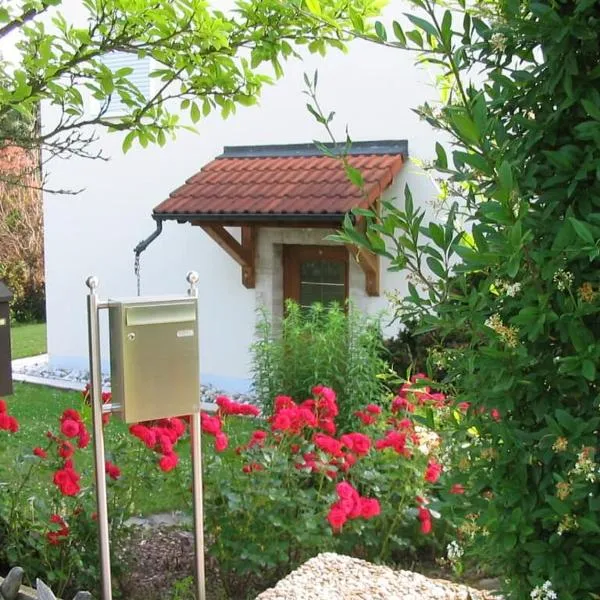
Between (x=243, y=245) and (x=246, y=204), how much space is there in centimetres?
90

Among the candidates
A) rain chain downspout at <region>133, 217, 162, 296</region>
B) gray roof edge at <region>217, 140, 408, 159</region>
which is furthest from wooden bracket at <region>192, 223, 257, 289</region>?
gray roof edge at <region>217, 140, 408, 159</region>

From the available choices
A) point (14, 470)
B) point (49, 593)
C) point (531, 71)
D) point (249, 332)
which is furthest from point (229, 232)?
point (531, 71)

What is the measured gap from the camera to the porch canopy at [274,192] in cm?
927

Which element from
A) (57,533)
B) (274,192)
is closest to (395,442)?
(57,533)

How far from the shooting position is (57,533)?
13.7 ft

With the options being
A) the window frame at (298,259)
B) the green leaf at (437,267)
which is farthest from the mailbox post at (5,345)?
the window frame at (298,259)

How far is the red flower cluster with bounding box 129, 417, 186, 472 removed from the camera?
4102mm

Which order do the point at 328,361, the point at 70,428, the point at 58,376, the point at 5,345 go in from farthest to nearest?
the point at 58,376
the point at 328,361
the point at 5,345
the point at 70,428

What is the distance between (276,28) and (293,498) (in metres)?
2.38

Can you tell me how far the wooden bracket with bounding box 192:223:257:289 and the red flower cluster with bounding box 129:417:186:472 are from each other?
245 inches

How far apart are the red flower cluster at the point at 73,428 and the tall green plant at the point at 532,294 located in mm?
2638

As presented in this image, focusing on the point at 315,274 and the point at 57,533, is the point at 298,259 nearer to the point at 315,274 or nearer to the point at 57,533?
the point at 315,274

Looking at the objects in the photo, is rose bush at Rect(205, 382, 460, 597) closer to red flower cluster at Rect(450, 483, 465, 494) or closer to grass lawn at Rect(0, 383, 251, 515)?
grass lawn at Rect(0, 383, 251, 515)

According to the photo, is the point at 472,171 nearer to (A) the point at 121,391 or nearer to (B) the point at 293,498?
(A) the point at 121,391
